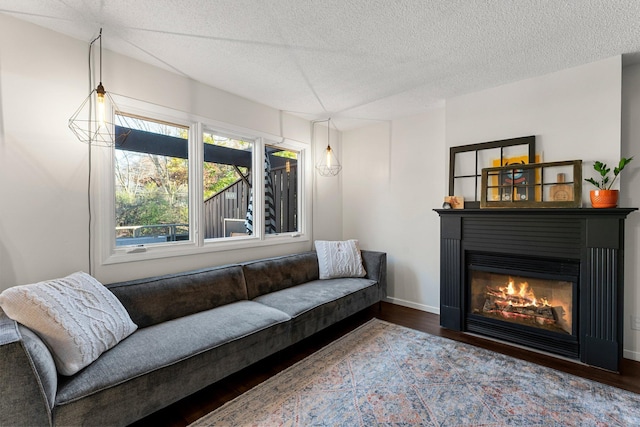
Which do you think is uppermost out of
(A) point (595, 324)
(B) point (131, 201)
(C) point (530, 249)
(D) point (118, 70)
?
(D) point (118, 70)

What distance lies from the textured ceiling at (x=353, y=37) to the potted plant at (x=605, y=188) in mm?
931

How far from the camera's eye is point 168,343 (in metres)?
1.87

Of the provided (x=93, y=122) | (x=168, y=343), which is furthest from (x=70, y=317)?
(x=93, y=122)

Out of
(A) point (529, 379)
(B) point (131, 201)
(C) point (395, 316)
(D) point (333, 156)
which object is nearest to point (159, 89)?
(B) point (131, 201)

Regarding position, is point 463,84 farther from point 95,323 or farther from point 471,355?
point 95,323

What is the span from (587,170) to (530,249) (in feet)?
2.73

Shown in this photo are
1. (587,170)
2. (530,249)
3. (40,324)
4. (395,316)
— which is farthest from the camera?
(395,316)

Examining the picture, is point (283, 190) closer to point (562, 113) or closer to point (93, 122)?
point (93, 122)

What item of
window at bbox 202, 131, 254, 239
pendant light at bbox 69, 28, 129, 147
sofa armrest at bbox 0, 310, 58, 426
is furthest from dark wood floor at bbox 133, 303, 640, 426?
pendant light at bbox 69, 28, 129, 147

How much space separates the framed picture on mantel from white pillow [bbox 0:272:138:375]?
11.0 ft

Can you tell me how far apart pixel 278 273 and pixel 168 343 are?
147cm

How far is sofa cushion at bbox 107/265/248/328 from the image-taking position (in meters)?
2.19

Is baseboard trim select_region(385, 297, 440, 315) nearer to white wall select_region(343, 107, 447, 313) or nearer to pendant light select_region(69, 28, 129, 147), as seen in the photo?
white wall select_region(343, 107, 447, 313)

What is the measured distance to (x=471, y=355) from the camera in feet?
8.52
